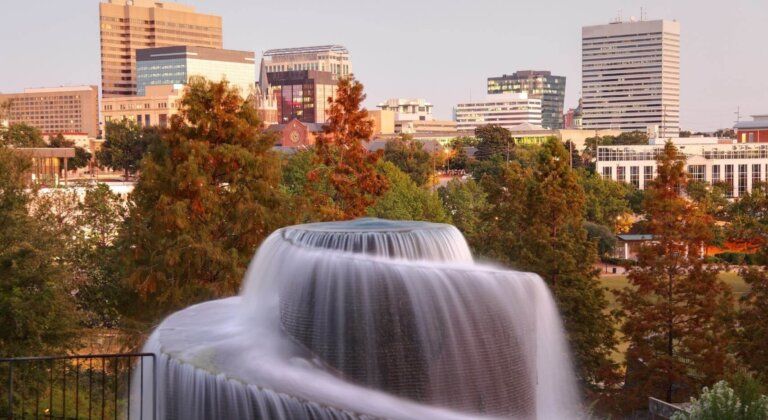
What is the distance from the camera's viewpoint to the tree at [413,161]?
9150 centimetres

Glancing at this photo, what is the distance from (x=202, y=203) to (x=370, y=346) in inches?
577

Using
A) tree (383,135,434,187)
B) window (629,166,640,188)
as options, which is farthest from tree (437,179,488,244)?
window (629,166,640,188)

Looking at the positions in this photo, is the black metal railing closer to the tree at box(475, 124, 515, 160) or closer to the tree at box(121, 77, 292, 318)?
the tree at box(121, 77, 292, 318)

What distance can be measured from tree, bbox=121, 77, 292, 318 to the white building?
76.7 meters

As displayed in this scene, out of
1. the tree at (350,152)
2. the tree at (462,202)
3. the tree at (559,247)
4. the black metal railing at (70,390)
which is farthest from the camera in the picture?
the tree at (462,202)

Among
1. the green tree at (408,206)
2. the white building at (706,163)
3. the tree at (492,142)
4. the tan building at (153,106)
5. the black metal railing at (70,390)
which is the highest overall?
the tan building at (153,106)

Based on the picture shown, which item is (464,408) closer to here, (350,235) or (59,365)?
(350,235)

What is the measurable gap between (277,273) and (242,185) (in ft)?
43.7

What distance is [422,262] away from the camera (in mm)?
13203

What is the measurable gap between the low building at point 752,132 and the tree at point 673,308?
11243 centimetres

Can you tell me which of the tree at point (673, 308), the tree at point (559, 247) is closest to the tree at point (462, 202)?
the tree at point (559, 247)

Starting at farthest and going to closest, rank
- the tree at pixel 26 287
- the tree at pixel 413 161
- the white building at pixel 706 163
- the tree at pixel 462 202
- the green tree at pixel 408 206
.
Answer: the white building at pixel 706 163 < the tree at pixel 413 161 < the tree at pixel 462 202 < the green tree at pixel 408 206 < the tree at pixel 26 287

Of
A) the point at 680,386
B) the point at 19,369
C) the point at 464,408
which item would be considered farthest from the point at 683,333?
the point at 19,369

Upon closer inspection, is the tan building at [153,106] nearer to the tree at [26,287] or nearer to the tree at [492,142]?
the tree at [492,142]
